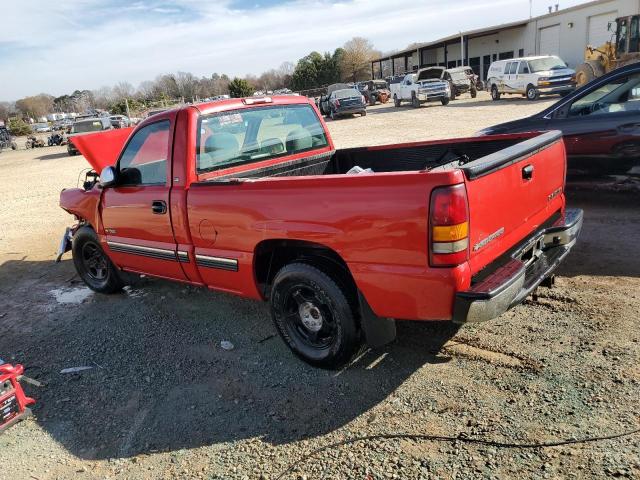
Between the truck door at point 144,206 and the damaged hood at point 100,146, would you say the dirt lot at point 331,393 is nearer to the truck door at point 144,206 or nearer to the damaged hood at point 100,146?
the truck door at point 144,206

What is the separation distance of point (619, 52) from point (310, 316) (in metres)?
25.6

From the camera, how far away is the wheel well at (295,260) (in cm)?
329

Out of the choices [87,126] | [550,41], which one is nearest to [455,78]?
[550,41]

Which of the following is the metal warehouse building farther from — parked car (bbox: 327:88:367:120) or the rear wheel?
parked car (bbox: 327:88:367:120)

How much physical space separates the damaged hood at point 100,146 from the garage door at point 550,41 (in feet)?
125

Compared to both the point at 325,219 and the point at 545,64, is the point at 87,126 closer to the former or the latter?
the point at 545,64

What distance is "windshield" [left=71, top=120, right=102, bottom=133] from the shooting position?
92.2 feet

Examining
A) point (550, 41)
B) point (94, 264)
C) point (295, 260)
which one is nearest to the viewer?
point (295, 260)

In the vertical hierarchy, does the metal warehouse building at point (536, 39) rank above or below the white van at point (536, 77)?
above

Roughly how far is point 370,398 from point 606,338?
1.71m

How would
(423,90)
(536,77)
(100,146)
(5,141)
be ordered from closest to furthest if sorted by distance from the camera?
(100,146), (536,77), (423,90), (5,141)

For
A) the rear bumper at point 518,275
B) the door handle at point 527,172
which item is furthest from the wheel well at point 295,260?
the door handle at point 527,172

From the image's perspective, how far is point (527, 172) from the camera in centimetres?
326

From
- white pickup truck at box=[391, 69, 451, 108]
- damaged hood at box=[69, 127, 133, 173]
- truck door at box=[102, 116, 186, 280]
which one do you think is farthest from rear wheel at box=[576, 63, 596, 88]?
truck door at box=[102, 116, 186, 280]
